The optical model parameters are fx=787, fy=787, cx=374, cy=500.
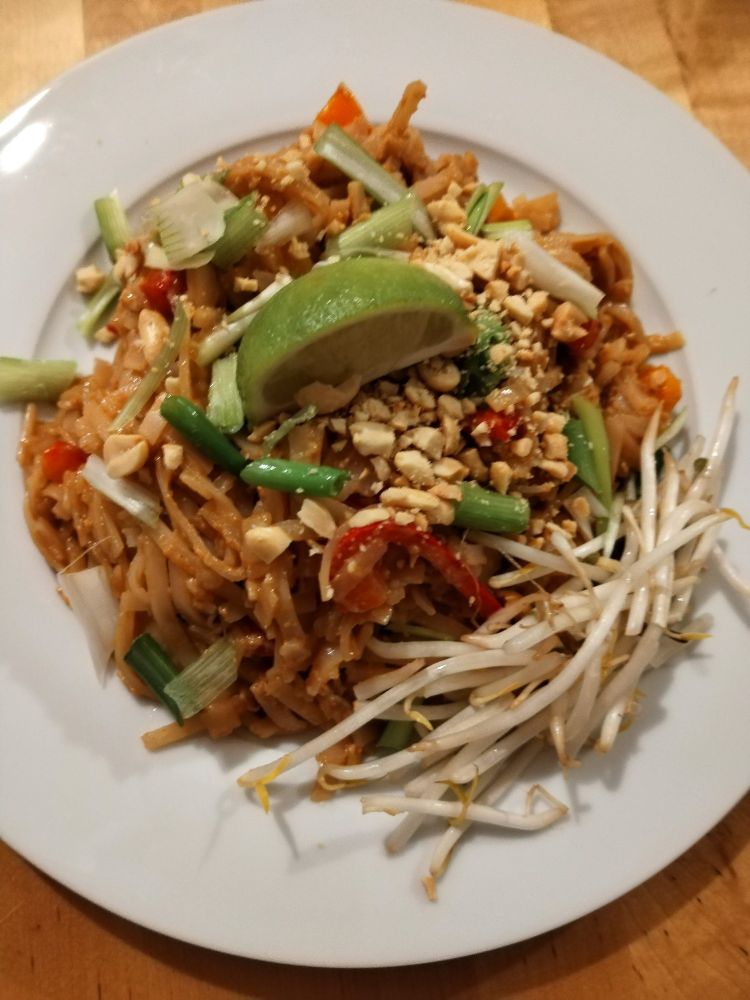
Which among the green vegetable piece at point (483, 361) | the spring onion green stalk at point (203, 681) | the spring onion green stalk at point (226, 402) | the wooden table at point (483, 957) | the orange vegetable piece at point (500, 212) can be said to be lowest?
the wooden table at point (483, 957)

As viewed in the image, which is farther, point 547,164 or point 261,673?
point 547,164

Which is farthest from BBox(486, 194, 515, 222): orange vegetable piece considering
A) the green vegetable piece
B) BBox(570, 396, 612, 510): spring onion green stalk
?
BBox(570, 396, 612, 510): spring onion green stalk

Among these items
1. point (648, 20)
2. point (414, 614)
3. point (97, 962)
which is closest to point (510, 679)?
point (414, 614)

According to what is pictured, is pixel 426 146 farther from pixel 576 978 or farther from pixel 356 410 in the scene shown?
pixel 576 978

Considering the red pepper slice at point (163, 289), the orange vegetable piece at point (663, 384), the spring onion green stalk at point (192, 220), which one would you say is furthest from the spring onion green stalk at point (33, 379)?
the orange vegetable piece at point (663, 384)

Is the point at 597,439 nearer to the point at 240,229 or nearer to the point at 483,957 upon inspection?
the point at 240,229

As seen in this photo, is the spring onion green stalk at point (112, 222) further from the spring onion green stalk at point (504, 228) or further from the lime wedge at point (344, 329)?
the spring onion green stalk at point (504, 228)

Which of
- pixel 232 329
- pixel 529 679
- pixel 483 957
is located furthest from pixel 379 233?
pixel 483 957
